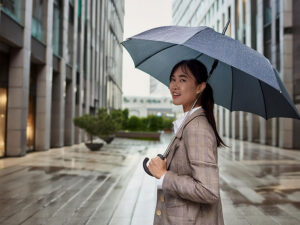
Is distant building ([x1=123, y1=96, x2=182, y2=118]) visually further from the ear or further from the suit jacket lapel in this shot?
the suit jacket lapel

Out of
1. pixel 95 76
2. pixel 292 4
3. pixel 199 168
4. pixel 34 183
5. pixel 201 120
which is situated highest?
pixel 292 4

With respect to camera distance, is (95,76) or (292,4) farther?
(95,76)

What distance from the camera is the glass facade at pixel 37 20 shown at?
15.5 metres

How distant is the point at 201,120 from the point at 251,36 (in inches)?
1171

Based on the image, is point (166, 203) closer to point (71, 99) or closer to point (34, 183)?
point (34, 183)

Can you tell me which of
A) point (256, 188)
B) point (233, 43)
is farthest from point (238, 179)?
point (233, 43)

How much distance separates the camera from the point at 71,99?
22266 mm

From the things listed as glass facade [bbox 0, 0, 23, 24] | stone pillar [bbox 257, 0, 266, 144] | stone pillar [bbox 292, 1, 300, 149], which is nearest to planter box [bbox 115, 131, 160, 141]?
stone pillar [bbox 257, 0, 266, 144]

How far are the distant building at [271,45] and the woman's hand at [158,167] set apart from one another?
20.3 m

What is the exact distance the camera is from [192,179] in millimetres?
1626

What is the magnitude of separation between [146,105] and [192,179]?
9899cm

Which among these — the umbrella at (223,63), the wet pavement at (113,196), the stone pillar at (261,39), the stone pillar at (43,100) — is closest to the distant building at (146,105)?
the stone pillar at (261,39)

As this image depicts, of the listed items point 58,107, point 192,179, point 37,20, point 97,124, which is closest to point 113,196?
point 192,179

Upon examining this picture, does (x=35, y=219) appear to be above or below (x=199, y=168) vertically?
below
